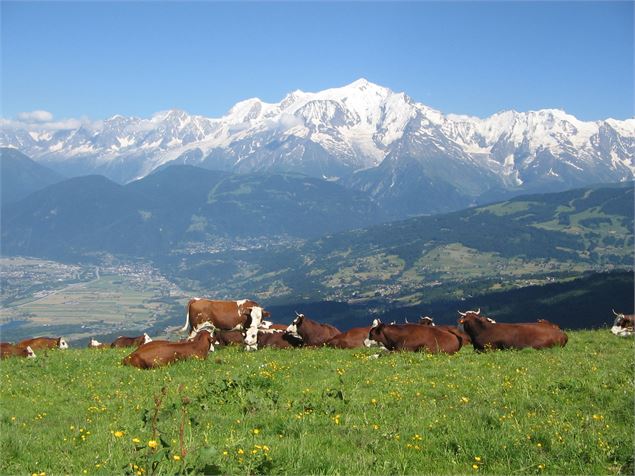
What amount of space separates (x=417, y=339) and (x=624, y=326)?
13665mm

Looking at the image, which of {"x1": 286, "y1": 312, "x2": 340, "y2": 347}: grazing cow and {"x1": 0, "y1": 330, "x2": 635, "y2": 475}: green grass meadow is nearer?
{"x1": 0, "y1": 330, "x2": 635, "y2": 475}: green grass meadow

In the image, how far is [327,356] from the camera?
886 inches

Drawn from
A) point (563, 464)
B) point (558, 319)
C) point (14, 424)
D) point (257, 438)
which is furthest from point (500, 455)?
point (558, 319)

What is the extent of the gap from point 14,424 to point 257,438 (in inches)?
261

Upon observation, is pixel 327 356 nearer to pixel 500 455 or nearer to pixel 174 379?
pixel 174 379

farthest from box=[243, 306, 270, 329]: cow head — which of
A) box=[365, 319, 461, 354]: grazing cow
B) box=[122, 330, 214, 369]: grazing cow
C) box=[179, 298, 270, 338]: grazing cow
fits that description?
box=[365, 319, 461, 354]: grazing cow

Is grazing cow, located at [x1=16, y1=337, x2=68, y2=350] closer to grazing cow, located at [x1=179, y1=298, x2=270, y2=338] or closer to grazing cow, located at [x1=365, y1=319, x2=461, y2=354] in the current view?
grazing cow, located at [x1=179, y1=298, x2=270, y2=338]

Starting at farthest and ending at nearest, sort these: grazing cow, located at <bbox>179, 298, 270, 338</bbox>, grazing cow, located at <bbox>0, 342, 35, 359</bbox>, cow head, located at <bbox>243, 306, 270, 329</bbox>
Result: grazing cow, located at <bbox>179, 298, 270, 338</bbox> < cow head, located at <bbox>243, 306, 270, 329</bbox> < grazing cow, located at <bbox>0, 342, 35, 359</bbox>

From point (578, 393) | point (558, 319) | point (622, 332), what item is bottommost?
point (558, 319)

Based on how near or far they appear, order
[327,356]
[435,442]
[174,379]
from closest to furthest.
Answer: [435,442] → [174,379] → [327,356]

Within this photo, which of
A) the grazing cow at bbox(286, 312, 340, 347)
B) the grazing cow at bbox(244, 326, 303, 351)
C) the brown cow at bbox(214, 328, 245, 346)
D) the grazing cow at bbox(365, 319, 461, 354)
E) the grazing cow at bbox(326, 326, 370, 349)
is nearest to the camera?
the grazing cow at bbox(365, 319, 461, 354)

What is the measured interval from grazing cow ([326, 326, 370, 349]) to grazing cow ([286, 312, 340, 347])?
60 cm

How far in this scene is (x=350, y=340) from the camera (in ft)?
89.4

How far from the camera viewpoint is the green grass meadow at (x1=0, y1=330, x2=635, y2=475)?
8.91m
